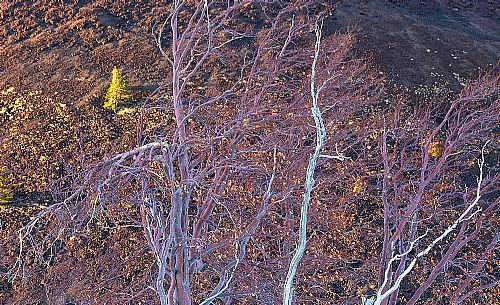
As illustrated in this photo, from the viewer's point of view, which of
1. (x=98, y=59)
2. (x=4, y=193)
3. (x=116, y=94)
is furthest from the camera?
(x=98, y=59)

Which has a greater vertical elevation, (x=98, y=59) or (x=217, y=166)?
(x=217, y=166)

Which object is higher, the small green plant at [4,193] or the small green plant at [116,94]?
the small green plant at [116,94]

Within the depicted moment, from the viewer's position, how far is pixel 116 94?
12.2 m

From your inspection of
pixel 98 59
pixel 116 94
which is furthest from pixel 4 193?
pixel 98 59

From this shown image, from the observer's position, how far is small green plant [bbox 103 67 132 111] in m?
12.2

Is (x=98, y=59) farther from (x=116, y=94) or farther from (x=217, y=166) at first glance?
(x=217, y=166)

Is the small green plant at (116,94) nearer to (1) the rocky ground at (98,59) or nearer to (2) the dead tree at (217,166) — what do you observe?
(1) the rocky ground at (98,59)

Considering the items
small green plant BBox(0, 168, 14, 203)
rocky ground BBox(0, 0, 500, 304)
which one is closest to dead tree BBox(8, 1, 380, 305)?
small green plant BBox(0, 168, 14, 203)

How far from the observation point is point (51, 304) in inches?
299

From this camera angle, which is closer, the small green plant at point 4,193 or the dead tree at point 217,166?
the dead tree at point 217,166

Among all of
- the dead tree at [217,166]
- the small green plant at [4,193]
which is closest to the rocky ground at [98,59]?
the small green plant at [4,193]

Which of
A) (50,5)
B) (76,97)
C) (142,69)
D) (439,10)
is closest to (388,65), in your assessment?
(439,10)

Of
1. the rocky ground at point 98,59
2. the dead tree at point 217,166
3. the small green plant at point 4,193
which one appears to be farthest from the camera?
the rocky ground at point 98,59

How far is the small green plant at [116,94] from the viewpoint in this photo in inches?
481
